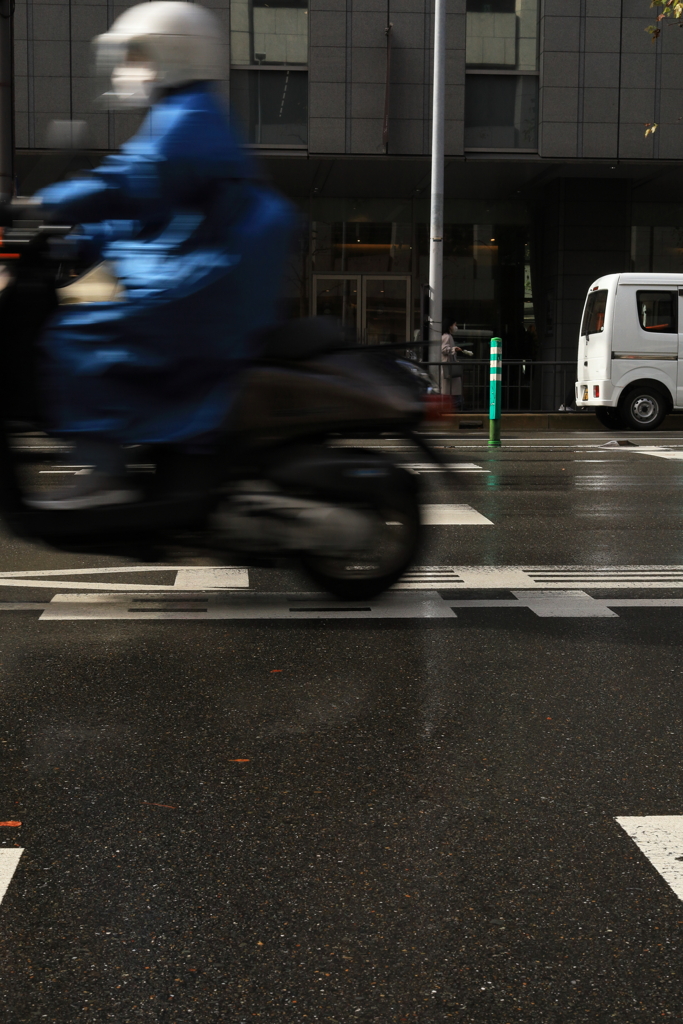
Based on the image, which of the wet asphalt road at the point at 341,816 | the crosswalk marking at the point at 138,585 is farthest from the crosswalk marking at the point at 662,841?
the crosswalk marking at the point at 138,585

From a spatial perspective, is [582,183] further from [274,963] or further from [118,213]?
[274,963]

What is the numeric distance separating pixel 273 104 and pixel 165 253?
21.3 meters

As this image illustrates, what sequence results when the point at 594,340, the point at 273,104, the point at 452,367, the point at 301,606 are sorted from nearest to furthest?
the point at 301,606, the point at 452,367, the point at 594,340, the point at 273,104

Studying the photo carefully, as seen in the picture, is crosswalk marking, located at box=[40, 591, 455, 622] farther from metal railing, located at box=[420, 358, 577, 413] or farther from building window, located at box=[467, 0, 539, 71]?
building window, located at box=[467, 0, 539, 71]

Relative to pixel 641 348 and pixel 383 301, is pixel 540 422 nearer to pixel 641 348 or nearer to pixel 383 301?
pixel 641 348

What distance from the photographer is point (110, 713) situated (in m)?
3.90

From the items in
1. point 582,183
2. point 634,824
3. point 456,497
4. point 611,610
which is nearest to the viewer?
point 634,824

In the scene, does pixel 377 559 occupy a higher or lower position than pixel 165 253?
lower

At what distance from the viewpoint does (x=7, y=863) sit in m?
2.80

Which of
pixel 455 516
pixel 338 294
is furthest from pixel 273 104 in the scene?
pixel 455 516

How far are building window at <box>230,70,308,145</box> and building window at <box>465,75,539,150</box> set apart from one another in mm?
3163

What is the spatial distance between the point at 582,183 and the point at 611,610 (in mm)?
22959

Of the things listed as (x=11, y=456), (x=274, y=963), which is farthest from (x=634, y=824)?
(x=11, y=456)

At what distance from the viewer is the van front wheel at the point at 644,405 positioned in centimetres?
1977
